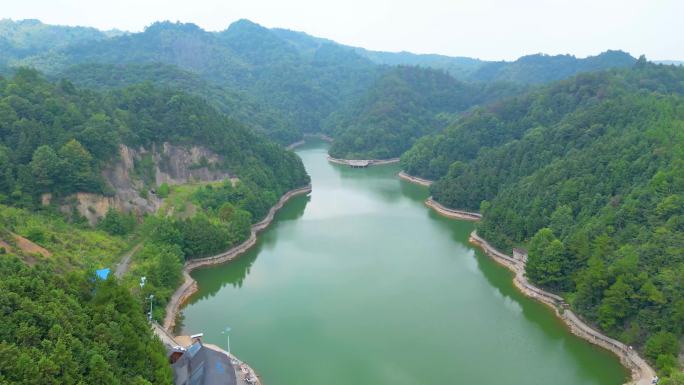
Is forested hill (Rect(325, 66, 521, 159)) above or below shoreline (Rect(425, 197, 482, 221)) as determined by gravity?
above

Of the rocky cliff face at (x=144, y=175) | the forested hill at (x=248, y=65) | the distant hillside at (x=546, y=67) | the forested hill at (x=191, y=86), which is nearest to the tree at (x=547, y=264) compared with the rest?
the rocky cliff face at (x=144, y=175)

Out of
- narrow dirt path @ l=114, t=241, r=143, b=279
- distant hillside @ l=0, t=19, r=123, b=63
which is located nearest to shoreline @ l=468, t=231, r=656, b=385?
narrow dirt path @ l=114, t=241, r=143, b=279

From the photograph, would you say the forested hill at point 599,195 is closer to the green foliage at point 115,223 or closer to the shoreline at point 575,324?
the shoreline at point 575,324

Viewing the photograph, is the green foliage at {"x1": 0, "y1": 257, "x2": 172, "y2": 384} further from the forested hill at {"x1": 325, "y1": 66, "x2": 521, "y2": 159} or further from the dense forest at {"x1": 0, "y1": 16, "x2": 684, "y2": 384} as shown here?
the forested hill at {"x1": 325, "y1": 66, "x2": 521, "y2": 159}

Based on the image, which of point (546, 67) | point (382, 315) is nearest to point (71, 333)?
point (382, 315)

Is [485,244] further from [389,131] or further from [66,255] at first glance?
[389,131]

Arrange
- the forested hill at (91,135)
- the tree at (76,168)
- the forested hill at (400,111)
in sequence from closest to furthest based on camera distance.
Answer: the forested hill at (91,135), the tree at (76,168), the forested hill at (400,111)

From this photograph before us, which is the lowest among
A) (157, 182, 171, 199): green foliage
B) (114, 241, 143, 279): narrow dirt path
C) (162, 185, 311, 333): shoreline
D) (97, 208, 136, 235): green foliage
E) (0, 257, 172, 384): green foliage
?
(162, 185, 311, 333): shoreline
